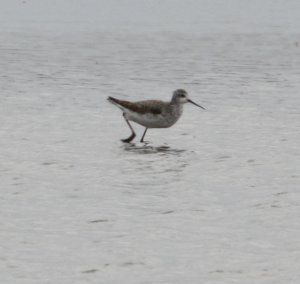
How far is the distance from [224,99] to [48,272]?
16591mm

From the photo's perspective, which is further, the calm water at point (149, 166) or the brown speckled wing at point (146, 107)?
the brown speckled wing at point (146, 107)

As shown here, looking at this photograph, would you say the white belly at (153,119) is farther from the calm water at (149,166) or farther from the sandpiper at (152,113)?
the calm water at (149,166)

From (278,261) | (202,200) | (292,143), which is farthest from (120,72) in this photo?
(278,261)

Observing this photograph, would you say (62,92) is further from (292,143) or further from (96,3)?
(96,3)

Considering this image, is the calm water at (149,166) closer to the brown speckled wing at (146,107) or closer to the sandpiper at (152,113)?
A: the sandpiper at (152,113)

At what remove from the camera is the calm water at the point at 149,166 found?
1301cm

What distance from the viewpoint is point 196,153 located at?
21.1 metres

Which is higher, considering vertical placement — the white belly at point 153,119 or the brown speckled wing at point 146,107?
the brown speckled wing at point 146,107

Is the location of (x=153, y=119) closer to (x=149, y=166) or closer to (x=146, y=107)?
(x=146, y=107)

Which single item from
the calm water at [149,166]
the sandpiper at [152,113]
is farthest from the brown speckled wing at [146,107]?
the calm water at [149,166]

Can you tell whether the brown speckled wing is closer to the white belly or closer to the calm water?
the white belly

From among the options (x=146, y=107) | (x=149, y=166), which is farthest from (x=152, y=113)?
(x=149, y=166)

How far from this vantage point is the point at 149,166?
19.7 metres

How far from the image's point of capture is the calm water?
13008 millimetres
